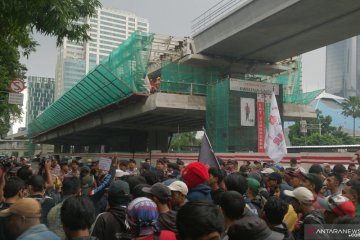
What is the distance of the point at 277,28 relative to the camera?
18.8m

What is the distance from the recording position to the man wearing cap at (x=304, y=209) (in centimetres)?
360

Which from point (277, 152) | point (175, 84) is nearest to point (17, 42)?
point (277, 152)

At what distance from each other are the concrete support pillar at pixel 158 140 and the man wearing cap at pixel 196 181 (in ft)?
95.0

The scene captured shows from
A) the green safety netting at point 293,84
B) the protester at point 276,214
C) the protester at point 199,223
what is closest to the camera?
the protester at point 199,223

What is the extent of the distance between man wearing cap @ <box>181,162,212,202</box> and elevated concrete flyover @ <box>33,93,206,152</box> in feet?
57.3

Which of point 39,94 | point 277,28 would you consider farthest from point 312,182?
point 39,94

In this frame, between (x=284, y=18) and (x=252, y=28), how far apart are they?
1.82 metres

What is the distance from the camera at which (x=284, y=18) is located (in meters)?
17.6

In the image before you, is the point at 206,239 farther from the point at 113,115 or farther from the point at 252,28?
the point at 113,115

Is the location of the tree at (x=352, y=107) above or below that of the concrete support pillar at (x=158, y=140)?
above

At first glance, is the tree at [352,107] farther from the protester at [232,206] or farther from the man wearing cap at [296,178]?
the protester at [232,206]

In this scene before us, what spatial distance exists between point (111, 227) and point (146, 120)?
25.3 meters

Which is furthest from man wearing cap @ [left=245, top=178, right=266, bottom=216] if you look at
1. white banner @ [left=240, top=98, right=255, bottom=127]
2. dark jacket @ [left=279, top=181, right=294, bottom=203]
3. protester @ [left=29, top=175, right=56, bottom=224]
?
white banner @ [left=240, top=98, right=255, bottom=127]

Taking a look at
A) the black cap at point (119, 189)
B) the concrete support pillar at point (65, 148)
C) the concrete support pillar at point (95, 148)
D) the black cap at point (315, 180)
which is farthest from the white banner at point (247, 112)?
the concrete support pillar at point (65, 148)
